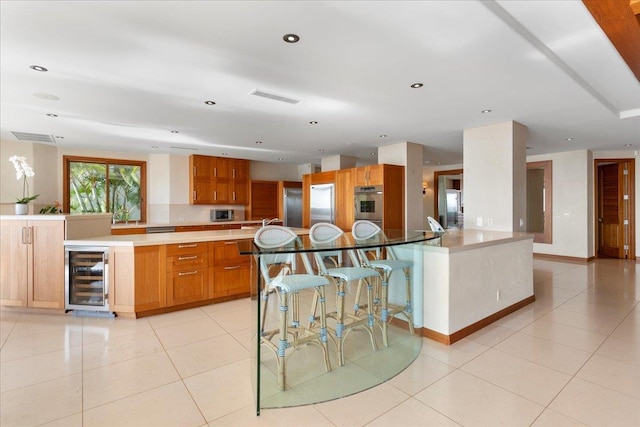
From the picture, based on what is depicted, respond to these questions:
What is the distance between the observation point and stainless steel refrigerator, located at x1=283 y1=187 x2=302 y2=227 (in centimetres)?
789

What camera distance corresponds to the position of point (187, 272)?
3770 millimetres

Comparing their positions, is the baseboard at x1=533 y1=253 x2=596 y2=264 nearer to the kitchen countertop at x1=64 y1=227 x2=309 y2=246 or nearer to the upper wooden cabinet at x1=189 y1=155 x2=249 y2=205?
the kitchen countertop at x1=64 y1=227 x2=309 y2=246

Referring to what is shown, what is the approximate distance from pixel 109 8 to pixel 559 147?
738 centimetres

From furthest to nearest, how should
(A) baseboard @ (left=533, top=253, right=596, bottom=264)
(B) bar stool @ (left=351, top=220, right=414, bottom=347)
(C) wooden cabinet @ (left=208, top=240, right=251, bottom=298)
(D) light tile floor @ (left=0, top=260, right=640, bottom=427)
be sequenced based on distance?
(A) baseboard @ (left=533, top=253, right=596, bottom=264) < (C) wooden cabinet @ (left=208, top=240, right=251, bottom=298) < (B) bar stool @ (left=351, top=220, right=414, bottom=347) < (D) light tile floor @ (left=0, top=260, right=640, bottom=427)

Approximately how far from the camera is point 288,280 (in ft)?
7.37

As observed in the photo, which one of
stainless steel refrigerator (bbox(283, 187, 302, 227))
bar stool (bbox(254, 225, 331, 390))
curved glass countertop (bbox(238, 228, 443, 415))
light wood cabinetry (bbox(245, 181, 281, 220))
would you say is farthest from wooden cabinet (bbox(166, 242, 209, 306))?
stainless steel refrigerator (bbox(283, 187, 302, 227))

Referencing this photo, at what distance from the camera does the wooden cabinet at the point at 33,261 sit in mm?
3588

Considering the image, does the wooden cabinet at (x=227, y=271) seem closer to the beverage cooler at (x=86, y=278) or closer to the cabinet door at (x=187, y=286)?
the cabinet door at (x=187, y=286)

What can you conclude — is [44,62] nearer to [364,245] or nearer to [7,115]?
[7,115]

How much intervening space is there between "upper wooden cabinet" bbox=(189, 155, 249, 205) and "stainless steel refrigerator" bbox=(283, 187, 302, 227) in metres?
0.99

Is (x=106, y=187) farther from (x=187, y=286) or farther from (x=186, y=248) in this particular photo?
(x=187, y=286)

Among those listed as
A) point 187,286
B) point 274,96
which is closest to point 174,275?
point 187,286

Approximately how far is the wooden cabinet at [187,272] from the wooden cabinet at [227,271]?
0.10 metres

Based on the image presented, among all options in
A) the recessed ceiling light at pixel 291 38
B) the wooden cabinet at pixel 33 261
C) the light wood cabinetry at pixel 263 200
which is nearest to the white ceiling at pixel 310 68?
the recessed ceiling light at pixel 291 38
